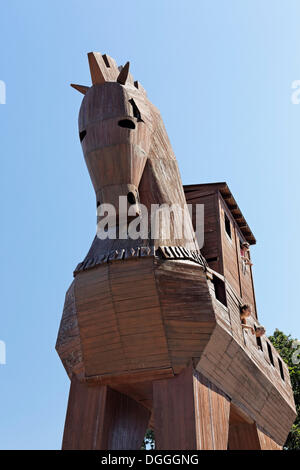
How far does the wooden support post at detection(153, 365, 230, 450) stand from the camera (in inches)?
443

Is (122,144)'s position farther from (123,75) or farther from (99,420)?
(99,420)

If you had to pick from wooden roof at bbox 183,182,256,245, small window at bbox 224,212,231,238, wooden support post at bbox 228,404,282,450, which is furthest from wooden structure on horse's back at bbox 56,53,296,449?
small window at bbox 224,212,231,238

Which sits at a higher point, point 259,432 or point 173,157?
point 173,157

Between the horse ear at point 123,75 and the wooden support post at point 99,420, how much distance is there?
23.1 feet

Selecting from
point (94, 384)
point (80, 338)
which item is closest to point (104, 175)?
point (80, 338)

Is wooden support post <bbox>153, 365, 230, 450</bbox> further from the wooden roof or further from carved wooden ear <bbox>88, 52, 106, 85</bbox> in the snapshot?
carved wooden ear <bbox>88, 52, 106, 85</bbox>

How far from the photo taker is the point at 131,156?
13.0 meters

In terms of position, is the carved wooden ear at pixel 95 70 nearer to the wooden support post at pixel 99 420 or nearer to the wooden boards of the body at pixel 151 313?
the wooden boards of the body at pixel 151 313

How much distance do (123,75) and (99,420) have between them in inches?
310

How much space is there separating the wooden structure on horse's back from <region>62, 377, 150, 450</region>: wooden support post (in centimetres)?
2
